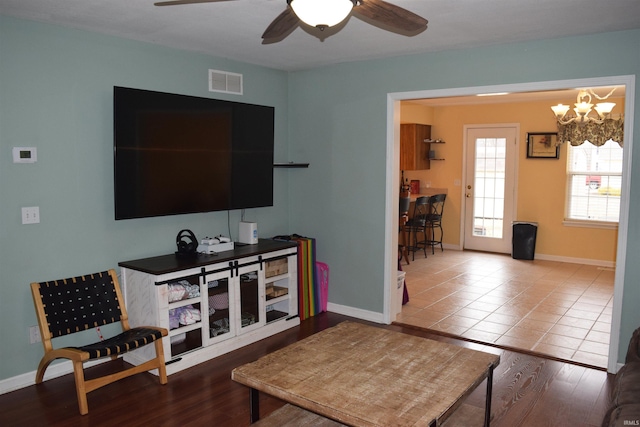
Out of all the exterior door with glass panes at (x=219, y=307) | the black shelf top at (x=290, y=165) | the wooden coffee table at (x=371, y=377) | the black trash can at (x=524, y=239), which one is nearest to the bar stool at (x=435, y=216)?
the black trash can at (x=524, y=239)

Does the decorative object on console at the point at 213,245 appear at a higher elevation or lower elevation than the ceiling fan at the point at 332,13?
lower

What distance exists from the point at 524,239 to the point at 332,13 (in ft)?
21.3

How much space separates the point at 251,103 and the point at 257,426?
10.1ft

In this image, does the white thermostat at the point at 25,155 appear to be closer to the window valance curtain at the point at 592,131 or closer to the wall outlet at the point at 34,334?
the wall outlet at the point at 34,334


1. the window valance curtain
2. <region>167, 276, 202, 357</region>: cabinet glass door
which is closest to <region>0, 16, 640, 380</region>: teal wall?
<region>167, 276, 202, 357</region>: cabinet glass door

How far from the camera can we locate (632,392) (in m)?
2.36

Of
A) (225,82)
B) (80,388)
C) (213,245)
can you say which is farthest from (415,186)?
(80,388)

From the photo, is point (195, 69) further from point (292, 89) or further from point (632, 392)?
point (632, 392)

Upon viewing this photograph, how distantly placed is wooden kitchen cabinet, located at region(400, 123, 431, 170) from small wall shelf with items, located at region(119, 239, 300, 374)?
3902mm

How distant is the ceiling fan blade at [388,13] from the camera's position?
7.14 feet

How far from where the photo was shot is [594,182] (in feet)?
23.9

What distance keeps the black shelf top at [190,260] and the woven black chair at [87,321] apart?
9.2 inches

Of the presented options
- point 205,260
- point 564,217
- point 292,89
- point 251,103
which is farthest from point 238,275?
point 564,217

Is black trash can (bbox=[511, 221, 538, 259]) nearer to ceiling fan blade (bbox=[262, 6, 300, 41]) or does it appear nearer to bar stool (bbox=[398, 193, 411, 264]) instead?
bar stool (bbox=[398, 193, 411, 264])
